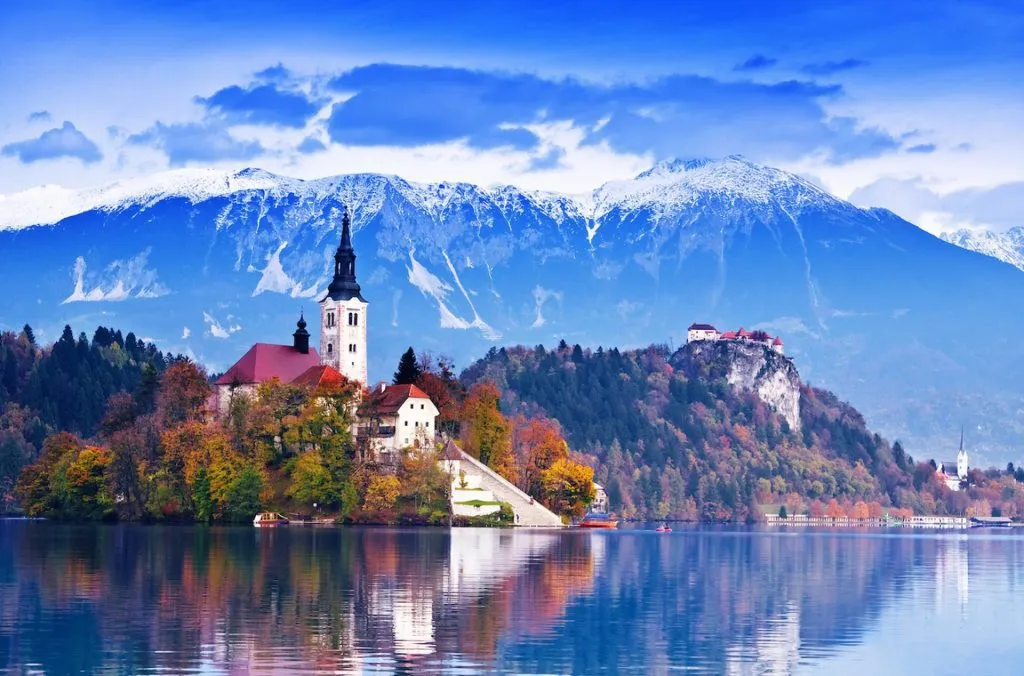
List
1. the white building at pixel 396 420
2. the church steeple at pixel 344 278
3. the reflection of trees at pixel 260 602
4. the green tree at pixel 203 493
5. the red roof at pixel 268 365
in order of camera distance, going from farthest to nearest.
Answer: the church steeple at pixel 344 278
the red roof at pixel 268 365
the white building at pixel 396 420
the green tree at pixel 203 493
the reflection of trees at pixel 260 602

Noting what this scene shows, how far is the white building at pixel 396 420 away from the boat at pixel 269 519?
32.6 ft

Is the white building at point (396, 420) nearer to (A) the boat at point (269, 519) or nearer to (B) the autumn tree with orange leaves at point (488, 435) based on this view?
(B) the autumn tree with orange leaves at point (488, 435)

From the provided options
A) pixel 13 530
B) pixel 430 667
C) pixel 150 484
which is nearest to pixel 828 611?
pixel 430 667

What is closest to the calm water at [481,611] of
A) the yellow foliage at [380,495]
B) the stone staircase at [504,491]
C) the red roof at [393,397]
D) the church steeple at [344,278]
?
the yellow foliage at [380,495]

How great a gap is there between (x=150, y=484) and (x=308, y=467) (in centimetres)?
1426

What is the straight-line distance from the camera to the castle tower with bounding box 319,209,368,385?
178 meters

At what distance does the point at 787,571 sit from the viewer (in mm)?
95250

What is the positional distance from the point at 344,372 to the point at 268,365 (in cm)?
902

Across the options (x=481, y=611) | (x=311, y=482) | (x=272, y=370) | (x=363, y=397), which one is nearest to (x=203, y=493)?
(x=311, y=482)

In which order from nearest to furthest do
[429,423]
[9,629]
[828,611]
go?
[9,629], [828,611], [429,423]

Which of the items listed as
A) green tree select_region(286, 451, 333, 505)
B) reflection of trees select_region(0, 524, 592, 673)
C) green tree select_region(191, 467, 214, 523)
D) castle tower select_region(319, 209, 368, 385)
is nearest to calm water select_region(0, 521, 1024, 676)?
reflection of trees select_region(0, 524, 592, 673)

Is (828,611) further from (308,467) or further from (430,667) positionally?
(308,467)

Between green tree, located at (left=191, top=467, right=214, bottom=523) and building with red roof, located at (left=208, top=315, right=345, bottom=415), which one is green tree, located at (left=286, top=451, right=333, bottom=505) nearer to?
green tree, located at (left=191, top=467, right=214, bottom=523)

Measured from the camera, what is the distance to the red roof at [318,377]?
15729 centimetres
